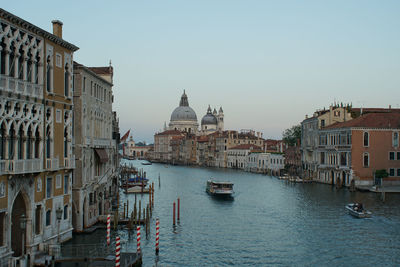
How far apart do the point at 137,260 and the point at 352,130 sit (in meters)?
29.4

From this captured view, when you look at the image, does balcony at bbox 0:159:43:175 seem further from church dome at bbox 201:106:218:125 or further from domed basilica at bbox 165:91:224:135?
church dome at bbox 201:106:218:125

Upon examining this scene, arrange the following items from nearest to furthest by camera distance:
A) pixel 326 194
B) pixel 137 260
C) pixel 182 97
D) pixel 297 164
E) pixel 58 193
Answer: pixel 137 260
pixel 58 193
pixel 326 194
pixel 297 164
pixel 182 97

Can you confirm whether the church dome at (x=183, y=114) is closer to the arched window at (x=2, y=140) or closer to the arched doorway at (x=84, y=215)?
the arched doorway at (x=84, y=215)

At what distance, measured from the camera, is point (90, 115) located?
70.8 ft

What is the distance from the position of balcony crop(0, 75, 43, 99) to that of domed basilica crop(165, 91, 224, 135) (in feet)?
411

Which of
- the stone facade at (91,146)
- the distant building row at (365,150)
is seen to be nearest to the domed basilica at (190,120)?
the distant building row at (365,150)

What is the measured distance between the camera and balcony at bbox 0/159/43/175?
1362cm

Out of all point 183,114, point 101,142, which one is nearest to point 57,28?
point 101,142

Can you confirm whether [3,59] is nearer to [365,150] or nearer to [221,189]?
[221,189]

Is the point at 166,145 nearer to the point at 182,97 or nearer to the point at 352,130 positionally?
the point at 182,97

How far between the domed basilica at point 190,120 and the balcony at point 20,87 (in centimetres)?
12538

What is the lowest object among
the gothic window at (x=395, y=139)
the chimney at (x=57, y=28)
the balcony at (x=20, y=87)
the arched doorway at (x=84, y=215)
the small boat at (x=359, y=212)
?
the small boat at (x=359, y=212)

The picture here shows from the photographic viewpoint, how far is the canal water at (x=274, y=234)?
59.4 feet

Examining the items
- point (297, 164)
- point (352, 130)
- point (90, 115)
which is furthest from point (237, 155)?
point (90, 115)
